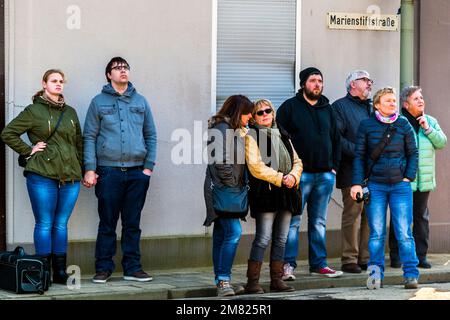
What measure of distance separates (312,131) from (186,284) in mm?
2103

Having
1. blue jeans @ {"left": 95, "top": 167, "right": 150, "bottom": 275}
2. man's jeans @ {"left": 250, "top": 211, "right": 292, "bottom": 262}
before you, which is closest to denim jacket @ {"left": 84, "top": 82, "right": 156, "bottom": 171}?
blue jeans @ {"left": 95, "top": 167, "right": 150, "bottom": 275}

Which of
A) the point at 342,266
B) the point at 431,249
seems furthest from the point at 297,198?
the point at 431,249

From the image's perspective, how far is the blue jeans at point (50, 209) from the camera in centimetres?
1076

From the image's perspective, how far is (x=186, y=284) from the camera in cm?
1111

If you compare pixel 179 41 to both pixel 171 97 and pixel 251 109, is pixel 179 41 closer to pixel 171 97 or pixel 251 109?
pixel 171 97

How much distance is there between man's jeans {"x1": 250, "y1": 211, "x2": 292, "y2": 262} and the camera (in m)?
10.8

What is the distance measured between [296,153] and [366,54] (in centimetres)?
251

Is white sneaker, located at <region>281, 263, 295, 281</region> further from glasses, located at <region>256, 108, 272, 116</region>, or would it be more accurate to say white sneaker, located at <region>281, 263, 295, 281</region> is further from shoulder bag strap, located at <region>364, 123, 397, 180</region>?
glasses, located at <region>256, 108, 272, 116</region>

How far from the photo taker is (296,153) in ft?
37.0

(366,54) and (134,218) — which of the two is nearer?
(134,218)

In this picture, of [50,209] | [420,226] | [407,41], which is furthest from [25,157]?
[407,41]

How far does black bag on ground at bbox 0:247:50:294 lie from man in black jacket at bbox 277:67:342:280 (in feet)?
8.74

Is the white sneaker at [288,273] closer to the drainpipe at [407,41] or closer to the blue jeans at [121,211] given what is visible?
the blue jeans at [121,211]

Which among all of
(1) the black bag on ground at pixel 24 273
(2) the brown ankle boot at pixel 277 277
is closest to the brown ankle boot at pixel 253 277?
(2) the brown ankle boot at pixel 277 277
